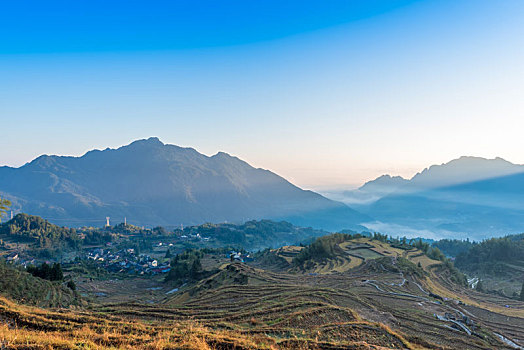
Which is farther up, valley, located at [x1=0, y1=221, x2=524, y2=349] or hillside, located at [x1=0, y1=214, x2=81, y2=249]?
valley, located at [x1=0, y1=221, x2=524, y2=349]

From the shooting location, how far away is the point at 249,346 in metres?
9.98

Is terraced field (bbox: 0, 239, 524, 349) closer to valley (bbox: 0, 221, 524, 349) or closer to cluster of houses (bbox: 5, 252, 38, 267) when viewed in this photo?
valley (bbox: 0, 221, 524, 349)

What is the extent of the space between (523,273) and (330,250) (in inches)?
1951

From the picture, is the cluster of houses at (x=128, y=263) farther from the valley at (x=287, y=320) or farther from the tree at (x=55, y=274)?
the valley at (x=287, y=320)

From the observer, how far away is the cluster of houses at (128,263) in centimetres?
7993

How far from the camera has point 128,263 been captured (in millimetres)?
89000

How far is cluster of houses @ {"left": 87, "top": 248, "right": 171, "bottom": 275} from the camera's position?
262 ft

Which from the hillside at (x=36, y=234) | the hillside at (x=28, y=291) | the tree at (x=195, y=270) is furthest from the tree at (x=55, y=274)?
the hillside at (x=36, y=234)

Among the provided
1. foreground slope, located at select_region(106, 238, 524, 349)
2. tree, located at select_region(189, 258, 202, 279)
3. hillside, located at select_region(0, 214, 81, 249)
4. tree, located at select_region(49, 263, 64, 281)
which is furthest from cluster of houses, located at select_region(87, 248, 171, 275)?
foreground slope, located at select_region(106, 238, 524, 349)

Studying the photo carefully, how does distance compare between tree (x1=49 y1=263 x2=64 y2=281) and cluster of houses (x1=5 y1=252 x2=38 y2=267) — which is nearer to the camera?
tree (x1=49 y1=263 x2=64 y2=281)

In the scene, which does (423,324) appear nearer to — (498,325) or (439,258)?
(498,325)

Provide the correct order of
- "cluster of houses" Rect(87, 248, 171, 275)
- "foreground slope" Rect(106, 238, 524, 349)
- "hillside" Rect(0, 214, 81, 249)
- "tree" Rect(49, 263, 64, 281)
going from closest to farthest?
"foreground slope" Rect(106, 238, 524, 349), "tree" Rect(49, 263, 64, 281), "cluster of houses" Rect(87, 248, 171, 275), "hillside" Rect(0, 214, 81, 249)

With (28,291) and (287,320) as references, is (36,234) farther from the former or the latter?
(287,320)

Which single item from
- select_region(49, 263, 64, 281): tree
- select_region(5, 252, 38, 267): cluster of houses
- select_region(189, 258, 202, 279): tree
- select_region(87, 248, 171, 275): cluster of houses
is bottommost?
select_region(87, 248, 171, 275): cluster of houses
